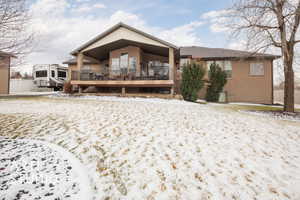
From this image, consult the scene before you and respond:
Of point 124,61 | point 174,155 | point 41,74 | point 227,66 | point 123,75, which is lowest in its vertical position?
point 174,155

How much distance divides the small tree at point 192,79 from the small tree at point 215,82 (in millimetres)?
3625

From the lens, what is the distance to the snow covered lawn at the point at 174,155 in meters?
2.21

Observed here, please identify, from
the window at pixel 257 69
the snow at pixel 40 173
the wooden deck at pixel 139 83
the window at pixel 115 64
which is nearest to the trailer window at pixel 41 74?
the wooden deck at pixel 139 83

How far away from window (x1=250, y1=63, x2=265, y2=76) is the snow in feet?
59.7

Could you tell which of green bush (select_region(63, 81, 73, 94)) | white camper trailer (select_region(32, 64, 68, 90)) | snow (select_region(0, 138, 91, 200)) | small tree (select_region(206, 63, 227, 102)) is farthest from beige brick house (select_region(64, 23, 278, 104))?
snow (select_region(0, 138, 91, 200))

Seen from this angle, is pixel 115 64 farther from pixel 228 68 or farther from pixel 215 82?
pixel 228 68

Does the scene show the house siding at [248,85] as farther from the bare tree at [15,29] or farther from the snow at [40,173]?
the snow at [40,173]

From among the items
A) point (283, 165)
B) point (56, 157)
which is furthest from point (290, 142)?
point (56, 157)

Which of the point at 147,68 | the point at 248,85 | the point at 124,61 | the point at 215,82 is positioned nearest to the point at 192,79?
the point at 215,82

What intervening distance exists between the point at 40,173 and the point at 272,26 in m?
12.2

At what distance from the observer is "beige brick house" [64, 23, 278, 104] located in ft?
38.0

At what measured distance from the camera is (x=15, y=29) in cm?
511

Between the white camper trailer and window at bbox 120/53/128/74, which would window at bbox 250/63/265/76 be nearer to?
window at bbox 120/53/128/74

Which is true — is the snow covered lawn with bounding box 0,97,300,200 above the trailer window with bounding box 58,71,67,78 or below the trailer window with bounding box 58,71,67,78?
below
